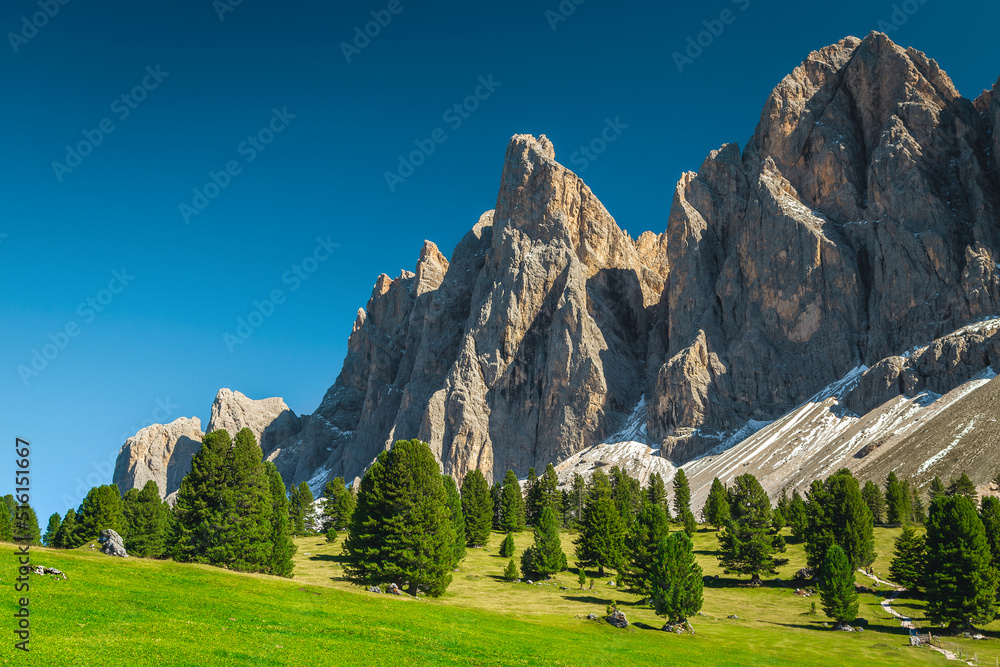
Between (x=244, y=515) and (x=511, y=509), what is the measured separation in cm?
6232

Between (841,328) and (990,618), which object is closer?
(990,618)

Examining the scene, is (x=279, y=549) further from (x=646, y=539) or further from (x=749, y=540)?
(x=749, y=540)

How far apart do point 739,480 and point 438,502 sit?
52.9 meters

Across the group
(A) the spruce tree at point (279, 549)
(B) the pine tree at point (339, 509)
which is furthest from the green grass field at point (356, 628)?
(B) the pine tree at point (339, 509)

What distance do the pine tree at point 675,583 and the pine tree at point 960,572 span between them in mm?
18480

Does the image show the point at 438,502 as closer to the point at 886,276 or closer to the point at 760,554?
the point at 760,554

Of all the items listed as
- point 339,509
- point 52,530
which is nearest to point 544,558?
point 339,509

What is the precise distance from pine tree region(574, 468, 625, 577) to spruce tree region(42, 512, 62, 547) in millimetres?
71888

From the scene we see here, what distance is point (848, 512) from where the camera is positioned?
7300 centimetres

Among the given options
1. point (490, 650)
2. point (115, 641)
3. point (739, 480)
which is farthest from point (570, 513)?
point (115, 641)

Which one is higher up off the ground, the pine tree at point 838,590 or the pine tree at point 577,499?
the pine tree at point 577,499

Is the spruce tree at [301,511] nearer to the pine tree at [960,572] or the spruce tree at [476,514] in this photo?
the spruce tree at [476,514]

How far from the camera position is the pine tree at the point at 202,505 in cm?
4734

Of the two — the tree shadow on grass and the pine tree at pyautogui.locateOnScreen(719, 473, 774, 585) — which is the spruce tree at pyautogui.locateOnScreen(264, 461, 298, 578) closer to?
the tree shadow on grass
